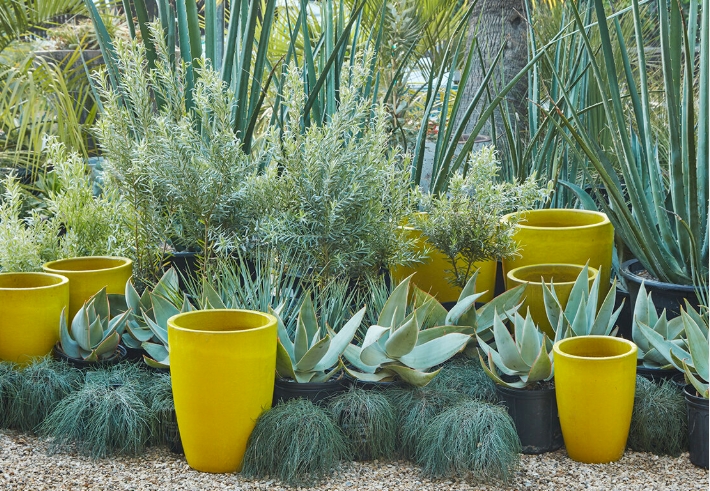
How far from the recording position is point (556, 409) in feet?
8.00

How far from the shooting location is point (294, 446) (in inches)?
88.2

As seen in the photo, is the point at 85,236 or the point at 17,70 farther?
the point at 17,70

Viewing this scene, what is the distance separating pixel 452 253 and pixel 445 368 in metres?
0.49

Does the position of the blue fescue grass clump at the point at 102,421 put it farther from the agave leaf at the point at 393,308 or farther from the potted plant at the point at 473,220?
the potted plant at the point at 473,220

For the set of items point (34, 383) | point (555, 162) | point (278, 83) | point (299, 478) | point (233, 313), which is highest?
point (278, 83)

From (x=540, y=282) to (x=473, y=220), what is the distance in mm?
326

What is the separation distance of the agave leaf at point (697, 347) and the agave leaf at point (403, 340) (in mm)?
742

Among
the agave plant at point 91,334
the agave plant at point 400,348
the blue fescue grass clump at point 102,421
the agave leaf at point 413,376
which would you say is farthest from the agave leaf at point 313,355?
the agave plant at point 91,334

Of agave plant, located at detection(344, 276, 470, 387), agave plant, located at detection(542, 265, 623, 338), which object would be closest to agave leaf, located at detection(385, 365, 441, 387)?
agave plant, located at detection(344, 276, 470, 387)

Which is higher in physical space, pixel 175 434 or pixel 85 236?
pixel 85 236

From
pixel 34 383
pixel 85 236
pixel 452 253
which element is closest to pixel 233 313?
pixel 34 383

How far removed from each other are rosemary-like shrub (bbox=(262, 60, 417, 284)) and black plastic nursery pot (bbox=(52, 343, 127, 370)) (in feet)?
2.08

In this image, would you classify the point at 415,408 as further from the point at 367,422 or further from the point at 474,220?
the point at 474,220

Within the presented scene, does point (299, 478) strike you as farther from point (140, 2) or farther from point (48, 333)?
point (140, 2)
